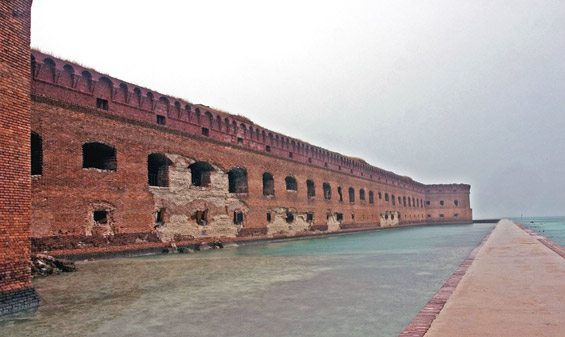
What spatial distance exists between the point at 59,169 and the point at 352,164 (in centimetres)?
2624

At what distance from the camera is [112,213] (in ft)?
43.4

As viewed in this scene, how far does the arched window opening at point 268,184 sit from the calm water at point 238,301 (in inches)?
533

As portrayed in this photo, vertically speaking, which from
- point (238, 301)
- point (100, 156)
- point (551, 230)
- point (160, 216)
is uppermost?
point (100, 156)

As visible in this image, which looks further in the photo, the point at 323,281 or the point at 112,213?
the point at 112,213

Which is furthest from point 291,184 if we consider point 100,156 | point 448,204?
point 448,204

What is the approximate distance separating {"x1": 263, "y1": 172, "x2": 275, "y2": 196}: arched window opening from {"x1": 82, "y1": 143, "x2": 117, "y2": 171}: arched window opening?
9.81 metres

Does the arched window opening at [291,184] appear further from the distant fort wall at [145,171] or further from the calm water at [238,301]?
the calm water at [238,301]

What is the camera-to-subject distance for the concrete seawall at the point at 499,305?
319 cm

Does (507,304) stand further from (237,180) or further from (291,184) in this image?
(291,184)

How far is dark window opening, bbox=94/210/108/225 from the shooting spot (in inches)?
504

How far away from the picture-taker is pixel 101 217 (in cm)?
1299

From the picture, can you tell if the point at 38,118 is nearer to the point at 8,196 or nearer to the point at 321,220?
the point at 8,196

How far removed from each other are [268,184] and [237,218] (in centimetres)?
421

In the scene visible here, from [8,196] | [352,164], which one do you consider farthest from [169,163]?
[352,164]
